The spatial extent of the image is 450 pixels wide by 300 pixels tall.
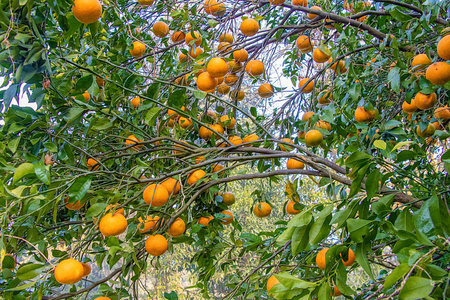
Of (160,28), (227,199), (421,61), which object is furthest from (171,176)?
(421,61)

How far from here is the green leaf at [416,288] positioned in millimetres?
454

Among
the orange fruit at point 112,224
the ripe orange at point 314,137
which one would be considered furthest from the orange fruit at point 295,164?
the orange fruit at point 112,224

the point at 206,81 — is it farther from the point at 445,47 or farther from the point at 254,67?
the point at 445,47

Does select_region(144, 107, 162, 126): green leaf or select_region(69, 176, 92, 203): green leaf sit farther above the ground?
select_region(144, 107, 162, 126): green leaf

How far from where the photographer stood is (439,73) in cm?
99

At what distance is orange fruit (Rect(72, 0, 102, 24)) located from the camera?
0.85 m

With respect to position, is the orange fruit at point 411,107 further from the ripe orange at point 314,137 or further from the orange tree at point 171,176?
the ripe orange at point 314,137

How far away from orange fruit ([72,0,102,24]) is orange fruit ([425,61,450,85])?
3.19 feet

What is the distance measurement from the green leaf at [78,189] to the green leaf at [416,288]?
0.67 meters

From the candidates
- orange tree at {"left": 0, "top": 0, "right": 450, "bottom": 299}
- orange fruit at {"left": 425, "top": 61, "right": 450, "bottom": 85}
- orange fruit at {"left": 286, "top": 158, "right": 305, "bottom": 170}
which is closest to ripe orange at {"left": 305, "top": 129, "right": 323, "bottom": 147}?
orange tree at {"left": 0, "top": 0, "right": 450, "bottom": 299}

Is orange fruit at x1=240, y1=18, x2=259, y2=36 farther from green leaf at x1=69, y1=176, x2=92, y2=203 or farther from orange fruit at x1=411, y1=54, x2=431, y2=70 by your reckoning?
green leaf at x1=69, y1=176, x2=92, y2=203

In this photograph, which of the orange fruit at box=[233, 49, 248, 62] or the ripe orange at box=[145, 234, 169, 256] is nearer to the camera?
the ripe orange at box=[145, 234, 169, 256]

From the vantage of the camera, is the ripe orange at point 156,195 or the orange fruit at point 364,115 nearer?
the ripe orange at point 156,195

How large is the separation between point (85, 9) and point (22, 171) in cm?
43
